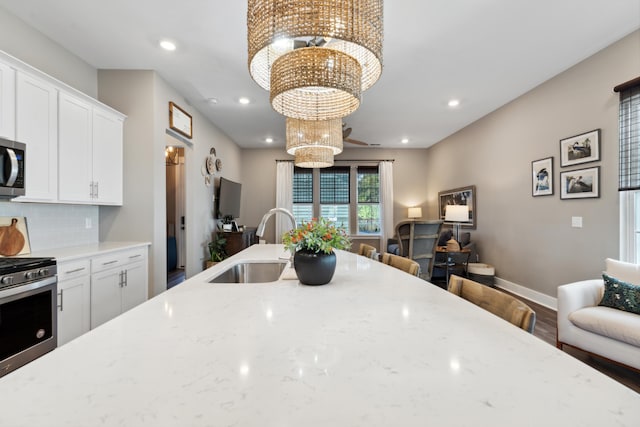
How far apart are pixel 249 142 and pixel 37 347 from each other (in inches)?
197

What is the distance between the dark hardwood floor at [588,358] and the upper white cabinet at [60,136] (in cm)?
403

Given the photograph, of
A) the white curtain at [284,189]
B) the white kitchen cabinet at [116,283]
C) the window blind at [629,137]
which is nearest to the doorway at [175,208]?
the white curtain at [284,189]

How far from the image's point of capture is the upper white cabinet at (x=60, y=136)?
2.09 meters

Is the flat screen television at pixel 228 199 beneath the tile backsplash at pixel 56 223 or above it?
above

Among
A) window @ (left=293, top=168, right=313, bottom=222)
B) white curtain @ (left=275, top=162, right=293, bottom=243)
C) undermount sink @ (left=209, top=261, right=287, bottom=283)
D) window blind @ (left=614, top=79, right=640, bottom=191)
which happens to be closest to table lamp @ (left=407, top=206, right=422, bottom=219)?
window @ (left=293, top=168, right=313, bottom=222)

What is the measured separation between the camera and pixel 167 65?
3119 mm

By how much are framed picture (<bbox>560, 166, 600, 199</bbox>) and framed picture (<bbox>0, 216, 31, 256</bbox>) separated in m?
5.23

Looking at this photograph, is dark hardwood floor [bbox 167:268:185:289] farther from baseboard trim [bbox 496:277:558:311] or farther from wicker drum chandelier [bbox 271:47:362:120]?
baseboard trim [bbox 496:277:558:311]

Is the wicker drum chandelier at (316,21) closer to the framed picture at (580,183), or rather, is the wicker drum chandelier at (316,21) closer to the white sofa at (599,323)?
the white sofa at (599,323)

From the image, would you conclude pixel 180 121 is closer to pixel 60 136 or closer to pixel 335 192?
pixel 60 136

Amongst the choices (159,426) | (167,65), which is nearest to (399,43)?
(167,65)

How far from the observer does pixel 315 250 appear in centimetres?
138

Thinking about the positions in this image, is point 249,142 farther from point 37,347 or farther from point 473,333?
point 473,333

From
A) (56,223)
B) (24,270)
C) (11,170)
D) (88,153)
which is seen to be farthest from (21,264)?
(88,153)
